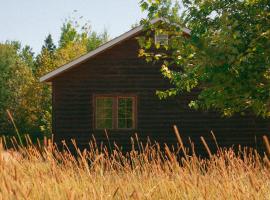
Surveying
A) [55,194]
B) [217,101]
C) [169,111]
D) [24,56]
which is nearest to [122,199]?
[55,194]

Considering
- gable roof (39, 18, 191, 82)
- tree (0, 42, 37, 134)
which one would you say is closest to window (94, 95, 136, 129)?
gable roof (39, 18, 191, 82)

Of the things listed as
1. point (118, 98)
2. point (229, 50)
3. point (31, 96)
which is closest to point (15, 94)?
point (31, 96)

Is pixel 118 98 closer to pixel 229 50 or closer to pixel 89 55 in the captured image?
pixel 89 55

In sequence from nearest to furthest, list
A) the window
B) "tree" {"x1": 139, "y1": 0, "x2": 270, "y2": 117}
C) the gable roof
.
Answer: "tree" {"x1": 139, "y1": 0, "x2": 270, "y2": 117} < the gable roof < the window

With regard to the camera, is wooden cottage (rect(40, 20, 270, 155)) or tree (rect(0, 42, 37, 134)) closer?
wooden cottage (rect(40, 20, 270, 155))

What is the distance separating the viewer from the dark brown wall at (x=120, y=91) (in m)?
18.6

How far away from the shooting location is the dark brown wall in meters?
18.6

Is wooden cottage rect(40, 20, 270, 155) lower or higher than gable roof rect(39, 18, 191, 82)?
lower

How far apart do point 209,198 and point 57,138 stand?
1499 cm

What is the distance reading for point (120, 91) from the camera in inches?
733

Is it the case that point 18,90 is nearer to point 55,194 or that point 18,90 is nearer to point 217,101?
point 217,101

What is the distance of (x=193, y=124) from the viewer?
736 inches

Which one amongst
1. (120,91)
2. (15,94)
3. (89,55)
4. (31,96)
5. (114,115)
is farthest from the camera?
(15,94)

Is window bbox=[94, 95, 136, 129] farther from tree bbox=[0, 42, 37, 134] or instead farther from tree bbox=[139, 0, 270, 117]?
tree bbox=[0, 42, 37, 134]
